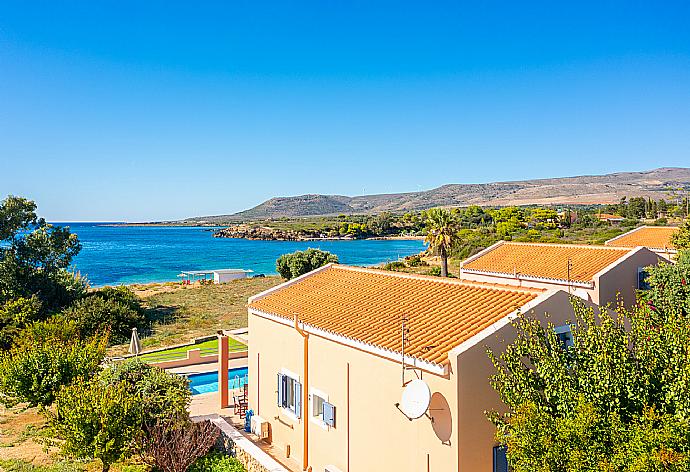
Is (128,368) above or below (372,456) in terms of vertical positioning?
above

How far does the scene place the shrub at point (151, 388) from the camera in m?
14.1

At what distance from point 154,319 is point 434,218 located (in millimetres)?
23861

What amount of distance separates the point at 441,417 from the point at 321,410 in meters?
4.40

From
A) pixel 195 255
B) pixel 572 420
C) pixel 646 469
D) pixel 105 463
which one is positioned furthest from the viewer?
pixel 195 255

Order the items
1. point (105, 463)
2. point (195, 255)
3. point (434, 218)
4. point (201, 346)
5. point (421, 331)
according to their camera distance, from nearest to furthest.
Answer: point (421, 331) < point (105, 463) < point (201, 346) < point (434, 218) < point (195, 255)

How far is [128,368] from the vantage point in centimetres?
1530

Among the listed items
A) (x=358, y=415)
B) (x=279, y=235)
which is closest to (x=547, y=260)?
(x=358, y=415)

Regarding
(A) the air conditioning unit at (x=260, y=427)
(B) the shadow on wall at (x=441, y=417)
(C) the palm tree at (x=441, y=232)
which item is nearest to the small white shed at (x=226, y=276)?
(C) the palm tree at (x=441, y=232)

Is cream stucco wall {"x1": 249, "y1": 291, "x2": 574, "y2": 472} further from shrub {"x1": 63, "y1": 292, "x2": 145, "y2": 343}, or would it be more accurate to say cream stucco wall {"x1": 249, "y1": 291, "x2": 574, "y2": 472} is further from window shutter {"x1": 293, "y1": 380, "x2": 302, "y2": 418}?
shrub {"x1": 63, "y1": 292, "x2": 145, "y2": 343}

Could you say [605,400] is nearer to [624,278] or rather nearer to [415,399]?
[415,399]

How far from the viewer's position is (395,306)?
14164 mm

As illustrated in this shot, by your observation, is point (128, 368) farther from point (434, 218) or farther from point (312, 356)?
point (434, 218)

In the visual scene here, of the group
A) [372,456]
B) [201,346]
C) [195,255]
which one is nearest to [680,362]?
[372,456]

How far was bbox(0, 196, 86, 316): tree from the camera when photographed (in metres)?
34.4
